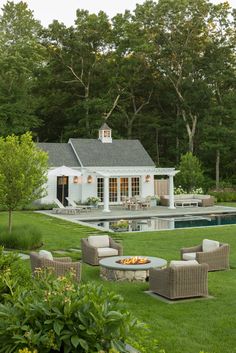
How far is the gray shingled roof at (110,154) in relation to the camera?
32.6 meters

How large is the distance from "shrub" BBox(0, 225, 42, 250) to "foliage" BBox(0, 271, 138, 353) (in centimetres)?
1157

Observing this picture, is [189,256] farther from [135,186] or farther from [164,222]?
[135,186]

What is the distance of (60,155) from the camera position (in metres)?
32.7

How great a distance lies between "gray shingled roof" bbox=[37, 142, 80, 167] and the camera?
104ft

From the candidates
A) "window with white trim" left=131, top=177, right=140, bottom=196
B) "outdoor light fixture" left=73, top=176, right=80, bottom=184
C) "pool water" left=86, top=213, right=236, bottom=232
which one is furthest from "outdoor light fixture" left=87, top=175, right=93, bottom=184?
"pool water" left=86, top=213, right=236, bottom=232

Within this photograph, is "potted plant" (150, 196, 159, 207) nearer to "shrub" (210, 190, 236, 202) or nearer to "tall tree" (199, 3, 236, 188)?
"shrub" (210, 190, 236, 202)

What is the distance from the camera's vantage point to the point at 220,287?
10.1m

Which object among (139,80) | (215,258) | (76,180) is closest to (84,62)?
(139,80)

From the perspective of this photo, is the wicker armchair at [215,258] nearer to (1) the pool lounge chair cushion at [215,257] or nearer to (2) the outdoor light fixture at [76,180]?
(1) the pool lounge chair cushion at [215,257]

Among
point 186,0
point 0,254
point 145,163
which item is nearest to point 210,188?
point 145,163

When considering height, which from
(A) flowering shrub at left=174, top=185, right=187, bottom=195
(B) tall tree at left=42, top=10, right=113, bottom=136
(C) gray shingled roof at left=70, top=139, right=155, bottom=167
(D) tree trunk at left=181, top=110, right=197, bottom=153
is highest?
(B) tall tree at left=42, top=10, right=113, bottom=136

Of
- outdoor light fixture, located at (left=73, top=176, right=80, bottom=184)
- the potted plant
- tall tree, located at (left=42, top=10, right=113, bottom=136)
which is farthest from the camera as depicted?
tall tree, located at (left=42, top=10, right=113, bottom=136)

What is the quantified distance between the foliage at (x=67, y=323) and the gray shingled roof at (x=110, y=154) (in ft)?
92.0

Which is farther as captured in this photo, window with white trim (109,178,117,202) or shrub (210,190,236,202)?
shrub (210,190,236,202)
